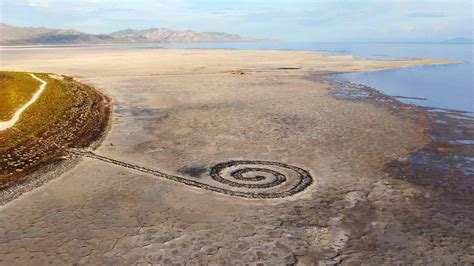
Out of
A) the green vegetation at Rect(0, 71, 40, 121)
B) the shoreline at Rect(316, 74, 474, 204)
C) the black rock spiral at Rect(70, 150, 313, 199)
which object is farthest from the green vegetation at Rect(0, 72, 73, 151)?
the shoreline at Rect(316, 74, 474, 204)

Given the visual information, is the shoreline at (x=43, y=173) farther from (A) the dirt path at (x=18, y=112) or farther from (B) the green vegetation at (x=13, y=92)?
(B) the green vegetation at (x=13, y=92)

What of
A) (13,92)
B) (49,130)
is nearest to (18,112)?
Answer: (49,130)

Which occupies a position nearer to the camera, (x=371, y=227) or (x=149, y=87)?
(x=371, y=227)

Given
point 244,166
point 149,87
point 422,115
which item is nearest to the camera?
point 244,166

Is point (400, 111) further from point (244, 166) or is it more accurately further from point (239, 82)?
point (239, 82)

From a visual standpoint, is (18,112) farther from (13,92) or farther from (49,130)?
(13,92)

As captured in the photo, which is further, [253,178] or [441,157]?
[441,157]

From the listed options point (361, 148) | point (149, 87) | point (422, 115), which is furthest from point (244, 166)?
point (149, 87)
